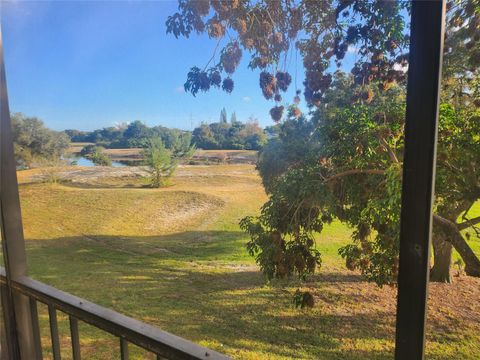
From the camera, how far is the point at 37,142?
1.90m

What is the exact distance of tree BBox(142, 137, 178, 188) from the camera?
1.75 meters

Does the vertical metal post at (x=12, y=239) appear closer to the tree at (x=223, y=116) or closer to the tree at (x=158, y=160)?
the tree at (x=158, y=160)

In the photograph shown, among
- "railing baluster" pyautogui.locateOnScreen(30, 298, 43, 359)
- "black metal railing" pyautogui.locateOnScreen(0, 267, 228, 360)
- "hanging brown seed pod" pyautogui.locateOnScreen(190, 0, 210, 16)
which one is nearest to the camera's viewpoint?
"black metal railing" pyautogui.locateOnScreen(0, 267, 228, 360)

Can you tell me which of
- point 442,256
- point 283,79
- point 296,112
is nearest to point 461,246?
point 442,256

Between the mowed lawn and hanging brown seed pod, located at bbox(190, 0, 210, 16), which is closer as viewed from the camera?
hanging brown seed pod, located at bbox(190, 0, 210, 16)

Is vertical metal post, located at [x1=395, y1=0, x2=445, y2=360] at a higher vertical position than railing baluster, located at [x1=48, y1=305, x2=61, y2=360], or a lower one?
higher

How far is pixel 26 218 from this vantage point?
6.51 feet

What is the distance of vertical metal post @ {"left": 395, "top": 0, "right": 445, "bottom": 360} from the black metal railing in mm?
387

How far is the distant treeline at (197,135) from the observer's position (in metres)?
1.59

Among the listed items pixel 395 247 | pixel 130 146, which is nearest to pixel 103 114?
pixel 130 146

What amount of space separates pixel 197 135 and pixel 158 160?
325mm

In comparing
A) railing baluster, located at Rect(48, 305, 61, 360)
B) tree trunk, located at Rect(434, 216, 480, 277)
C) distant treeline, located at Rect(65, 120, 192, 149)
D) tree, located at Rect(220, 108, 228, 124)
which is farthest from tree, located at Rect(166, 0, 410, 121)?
railing baluster, located at Rect(48, 305, 61, 360)

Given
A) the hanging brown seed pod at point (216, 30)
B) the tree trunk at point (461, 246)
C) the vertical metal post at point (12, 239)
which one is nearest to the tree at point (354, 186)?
the tree trunk at point (461, 246)

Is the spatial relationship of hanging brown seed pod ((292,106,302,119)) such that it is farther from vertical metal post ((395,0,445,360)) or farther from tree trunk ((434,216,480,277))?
vertical metal post ((395,0,445,360))
